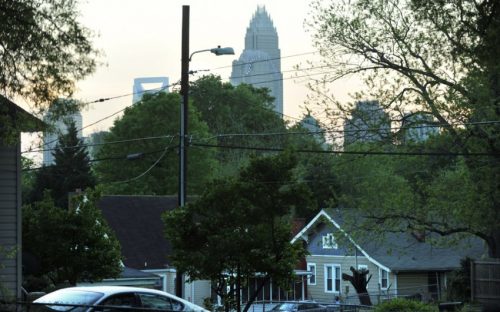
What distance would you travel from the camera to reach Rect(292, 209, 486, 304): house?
53.1 metres

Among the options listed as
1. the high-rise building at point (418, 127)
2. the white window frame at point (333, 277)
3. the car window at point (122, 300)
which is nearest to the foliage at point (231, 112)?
the white window frame at point (333, 277)

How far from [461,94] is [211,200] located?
1191 centimetres

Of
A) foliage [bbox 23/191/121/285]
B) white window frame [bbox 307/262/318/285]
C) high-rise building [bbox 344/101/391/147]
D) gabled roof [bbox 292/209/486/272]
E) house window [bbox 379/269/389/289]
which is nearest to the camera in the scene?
foliage [bbox 23/191/121/285]

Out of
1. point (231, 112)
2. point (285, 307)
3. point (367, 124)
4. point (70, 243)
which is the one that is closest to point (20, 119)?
point (70, 243)

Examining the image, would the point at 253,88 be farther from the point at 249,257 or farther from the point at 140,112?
the point at 249,257

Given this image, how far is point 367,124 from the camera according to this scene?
33469 mm

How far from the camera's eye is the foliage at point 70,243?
31094 mm

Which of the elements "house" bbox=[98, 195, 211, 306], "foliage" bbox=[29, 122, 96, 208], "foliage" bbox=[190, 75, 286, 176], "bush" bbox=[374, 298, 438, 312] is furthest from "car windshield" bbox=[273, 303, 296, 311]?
"foliage" bbox=[190, 75, 286, 176]

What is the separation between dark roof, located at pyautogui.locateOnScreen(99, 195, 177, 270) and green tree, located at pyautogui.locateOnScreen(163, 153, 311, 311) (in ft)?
80.0

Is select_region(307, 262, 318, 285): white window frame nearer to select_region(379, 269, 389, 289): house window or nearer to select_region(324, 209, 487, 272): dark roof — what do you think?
select_region(324, 209, 487, 272): dark roof

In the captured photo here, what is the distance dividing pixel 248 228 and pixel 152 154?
43053 mm

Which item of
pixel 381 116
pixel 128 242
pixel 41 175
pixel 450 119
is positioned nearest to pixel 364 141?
pixel 381 116

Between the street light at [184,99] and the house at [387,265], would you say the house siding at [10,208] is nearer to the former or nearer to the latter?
the street light at [184,99]

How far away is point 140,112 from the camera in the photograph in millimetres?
68188
